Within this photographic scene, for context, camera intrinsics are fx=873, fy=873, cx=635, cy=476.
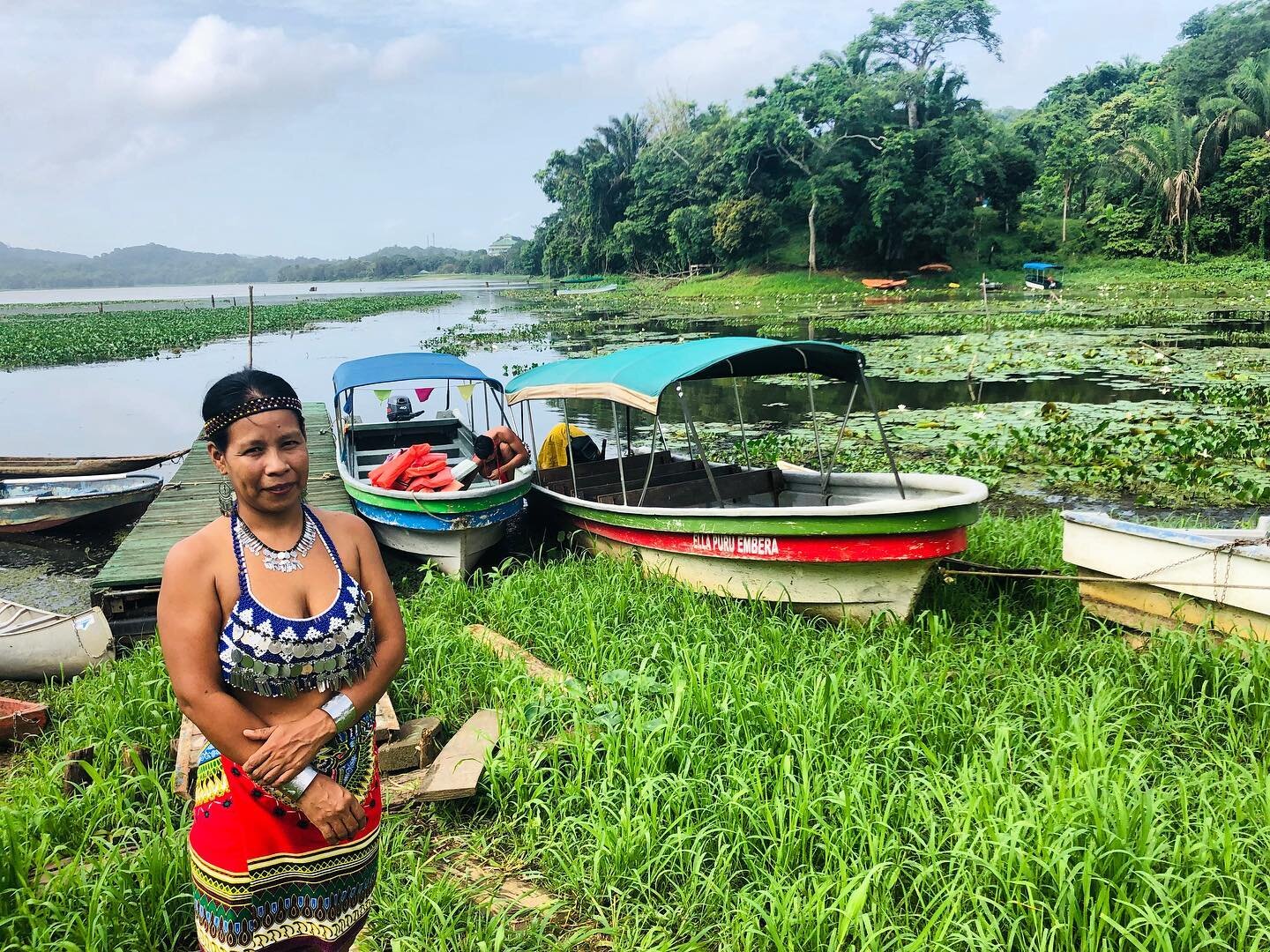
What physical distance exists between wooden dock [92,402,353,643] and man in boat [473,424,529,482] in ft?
5.03

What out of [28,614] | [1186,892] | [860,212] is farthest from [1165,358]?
[860,212]

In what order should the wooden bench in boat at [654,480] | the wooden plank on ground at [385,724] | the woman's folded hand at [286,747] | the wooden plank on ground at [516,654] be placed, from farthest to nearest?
the wooden bench in boat at [654,480] < the wooden plank on ground at [516,654] < the wooden plank on ground at [385,724] < the woman's folded hand at [286,747]

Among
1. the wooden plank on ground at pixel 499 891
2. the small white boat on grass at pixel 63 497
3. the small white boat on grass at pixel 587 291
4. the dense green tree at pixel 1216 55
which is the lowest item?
the wooden plank on ground at pixel 499 891

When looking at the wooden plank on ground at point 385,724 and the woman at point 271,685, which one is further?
A: the wooden plank on ground at point 385,724

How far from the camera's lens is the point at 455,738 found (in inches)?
160

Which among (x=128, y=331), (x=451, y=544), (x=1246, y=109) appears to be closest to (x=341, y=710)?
(x=451, y=544)

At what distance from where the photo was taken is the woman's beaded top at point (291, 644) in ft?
5.92

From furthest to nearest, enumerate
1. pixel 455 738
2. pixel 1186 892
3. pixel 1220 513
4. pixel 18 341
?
pixel 18 341 < pixel 1220 513 < pixel 455 738 < pixel 1186 892

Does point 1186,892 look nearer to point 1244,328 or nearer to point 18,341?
point 1244,328

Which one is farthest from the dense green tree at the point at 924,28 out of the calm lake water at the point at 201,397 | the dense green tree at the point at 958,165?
the calm lake water at the point at 201,397

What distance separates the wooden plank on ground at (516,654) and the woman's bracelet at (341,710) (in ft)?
8.52

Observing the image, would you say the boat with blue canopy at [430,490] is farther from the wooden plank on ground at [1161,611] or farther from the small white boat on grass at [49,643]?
the wooden plank on ground at [1161,611]

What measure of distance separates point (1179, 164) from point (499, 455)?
40249mm

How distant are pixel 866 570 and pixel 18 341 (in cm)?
3312
